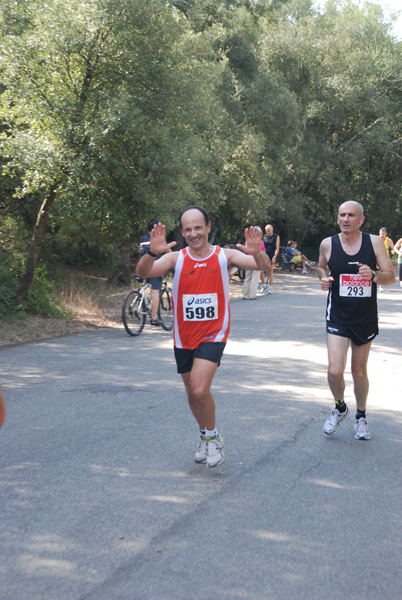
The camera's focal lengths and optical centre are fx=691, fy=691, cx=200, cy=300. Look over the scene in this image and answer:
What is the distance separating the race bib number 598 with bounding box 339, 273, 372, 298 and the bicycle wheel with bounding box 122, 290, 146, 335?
6.56 m

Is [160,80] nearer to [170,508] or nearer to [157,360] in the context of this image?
[157,360]

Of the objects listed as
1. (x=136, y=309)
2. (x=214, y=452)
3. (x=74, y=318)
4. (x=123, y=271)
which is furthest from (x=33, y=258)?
(x=214, y=452)

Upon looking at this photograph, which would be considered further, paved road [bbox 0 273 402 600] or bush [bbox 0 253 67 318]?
bush [bbox 0 253 67 318]

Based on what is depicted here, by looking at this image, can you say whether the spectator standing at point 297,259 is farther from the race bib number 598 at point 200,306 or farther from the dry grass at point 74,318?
the race bib number 598 at point 200,306

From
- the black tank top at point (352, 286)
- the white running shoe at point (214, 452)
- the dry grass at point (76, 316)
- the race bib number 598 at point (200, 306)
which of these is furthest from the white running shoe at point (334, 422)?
the dry grass at point (76, 316)

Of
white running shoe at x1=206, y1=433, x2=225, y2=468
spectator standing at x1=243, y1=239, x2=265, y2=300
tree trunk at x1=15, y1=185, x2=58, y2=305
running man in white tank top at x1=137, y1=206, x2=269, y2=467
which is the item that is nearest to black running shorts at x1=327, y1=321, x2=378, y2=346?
running man in white tank top at x1=137, y1=206, x2=269, y2=467

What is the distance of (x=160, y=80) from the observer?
514 inches

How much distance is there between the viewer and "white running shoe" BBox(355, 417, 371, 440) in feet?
20.0

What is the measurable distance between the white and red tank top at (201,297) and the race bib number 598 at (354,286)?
1.31 meters

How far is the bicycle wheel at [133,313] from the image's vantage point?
39.9ft

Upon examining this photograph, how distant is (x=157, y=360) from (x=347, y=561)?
6.29m

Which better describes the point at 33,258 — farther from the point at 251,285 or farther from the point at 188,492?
the point at 188,492

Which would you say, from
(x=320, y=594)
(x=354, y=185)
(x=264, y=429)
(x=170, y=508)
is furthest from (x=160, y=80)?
(x=354, y=185)

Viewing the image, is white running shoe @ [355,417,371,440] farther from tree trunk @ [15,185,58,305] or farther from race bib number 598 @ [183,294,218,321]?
tree trunk @ [15,185,58,305]
